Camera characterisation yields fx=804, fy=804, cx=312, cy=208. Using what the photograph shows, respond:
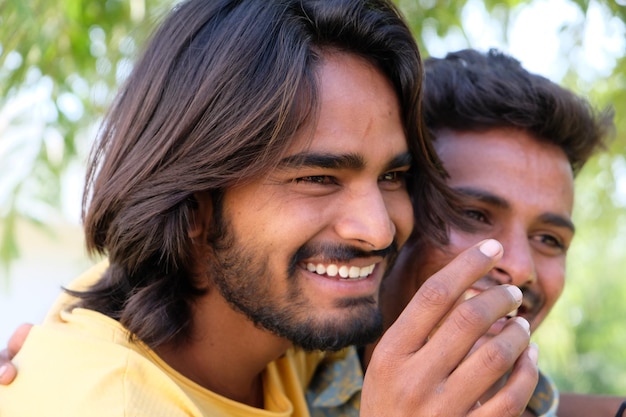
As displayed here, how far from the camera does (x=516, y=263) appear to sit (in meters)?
2.39

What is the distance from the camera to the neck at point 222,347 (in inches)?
90.2

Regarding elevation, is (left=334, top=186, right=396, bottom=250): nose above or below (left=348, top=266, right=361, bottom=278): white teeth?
above

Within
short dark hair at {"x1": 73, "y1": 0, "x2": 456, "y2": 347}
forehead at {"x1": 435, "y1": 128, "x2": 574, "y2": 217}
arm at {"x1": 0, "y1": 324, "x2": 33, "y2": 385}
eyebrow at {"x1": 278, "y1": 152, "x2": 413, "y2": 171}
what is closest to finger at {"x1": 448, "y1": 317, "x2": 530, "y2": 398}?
eyebrow at {"x1": 278, "y1": 152, "x2": 413, "y2": 171}

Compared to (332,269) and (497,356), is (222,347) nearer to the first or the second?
(332,269)

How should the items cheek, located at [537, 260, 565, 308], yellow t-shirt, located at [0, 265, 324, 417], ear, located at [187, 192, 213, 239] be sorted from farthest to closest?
1. cheek, located at [537, 260, 565, 308]
2. ear, located at [187, 192, 213, 239]
3. yellow t-shirt, located at [0, 265, 324, 417]

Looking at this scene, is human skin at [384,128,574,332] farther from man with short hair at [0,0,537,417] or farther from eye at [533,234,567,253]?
man with short hair at [0,0,537,417]

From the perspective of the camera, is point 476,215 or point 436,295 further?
point 476,215

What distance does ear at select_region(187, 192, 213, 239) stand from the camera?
2.23m

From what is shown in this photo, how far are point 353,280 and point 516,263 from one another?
57cm

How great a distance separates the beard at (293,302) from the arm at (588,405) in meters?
0.87

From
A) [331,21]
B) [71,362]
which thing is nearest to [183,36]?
[331,21]

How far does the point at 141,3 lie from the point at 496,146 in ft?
5.81

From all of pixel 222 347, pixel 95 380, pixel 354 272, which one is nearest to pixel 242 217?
pixel 354 272

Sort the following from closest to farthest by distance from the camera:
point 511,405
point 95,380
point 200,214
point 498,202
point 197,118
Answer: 1. point 511,405
2. point 95,380
3. point 197,118
4. point 200,214
5. point 498,202
